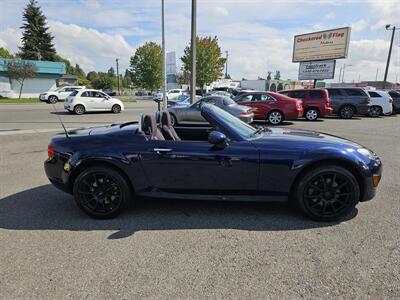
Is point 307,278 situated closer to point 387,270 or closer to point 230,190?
point 387,270

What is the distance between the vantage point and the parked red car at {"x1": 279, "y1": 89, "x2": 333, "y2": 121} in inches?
580

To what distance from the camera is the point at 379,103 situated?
17.7 metres

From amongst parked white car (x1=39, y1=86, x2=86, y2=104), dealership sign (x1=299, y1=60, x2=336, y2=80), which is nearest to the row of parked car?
dealership sign (x1=299, y1=60, x2=336, y2=80)

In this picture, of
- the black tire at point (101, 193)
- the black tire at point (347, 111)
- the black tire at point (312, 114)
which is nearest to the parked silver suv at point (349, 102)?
the black tire at point (347, 111)

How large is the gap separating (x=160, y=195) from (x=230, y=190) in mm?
864

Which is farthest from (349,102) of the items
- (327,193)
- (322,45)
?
(327,193)

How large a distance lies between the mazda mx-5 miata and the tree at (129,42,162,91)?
50.3 meters

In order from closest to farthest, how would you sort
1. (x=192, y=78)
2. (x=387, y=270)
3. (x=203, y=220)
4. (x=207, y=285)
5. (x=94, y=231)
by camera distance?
1. (x=207, y=285)
2. (x=387, y=270)
3. (x=94, y=231)
4. (x=203, y=220)
5. (x=192, y=78)

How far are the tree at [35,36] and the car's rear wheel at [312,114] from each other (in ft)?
167

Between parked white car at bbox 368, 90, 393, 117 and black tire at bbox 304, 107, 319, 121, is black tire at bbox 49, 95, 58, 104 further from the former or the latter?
parked white car at bbox 368, 90, 393, 117

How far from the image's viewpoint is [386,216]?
3607mm

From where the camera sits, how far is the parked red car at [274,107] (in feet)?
43.4

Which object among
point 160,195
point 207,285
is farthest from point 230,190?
point 207,285

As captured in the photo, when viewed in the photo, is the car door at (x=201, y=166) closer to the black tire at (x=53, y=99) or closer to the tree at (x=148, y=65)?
the black tire at (x=53, y=99)
